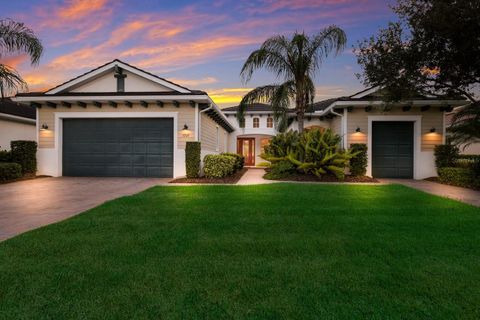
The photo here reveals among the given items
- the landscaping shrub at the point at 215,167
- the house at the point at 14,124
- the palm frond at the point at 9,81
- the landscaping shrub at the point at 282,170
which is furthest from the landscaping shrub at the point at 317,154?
the house at the point at 14,124

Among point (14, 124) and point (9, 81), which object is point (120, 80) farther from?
point (14, 124)

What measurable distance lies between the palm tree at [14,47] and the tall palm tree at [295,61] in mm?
8348

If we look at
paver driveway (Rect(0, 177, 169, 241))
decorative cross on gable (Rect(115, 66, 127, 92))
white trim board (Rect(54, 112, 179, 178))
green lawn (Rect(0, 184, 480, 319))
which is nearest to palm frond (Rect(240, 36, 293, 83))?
white trim board (Rect(54, 112, 179, 178))

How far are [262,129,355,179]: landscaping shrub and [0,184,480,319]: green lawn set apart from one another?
18.8ft

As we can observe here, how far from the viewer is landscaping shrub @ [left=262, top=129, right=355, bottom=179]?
1122 centimetres

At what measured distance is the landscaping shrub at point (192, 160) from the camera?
11.4m

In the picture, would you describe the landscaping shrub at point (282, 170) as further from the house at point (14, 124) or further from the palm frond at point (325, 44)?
the house at point (14, 124)

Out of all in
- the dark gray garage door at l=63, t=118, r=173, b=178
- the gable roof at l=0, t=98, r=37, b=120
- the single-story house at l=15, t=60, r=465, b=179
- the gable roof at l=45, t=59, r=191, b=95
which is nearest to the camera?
the single-story house at l=15, t=60, r=465, b=179

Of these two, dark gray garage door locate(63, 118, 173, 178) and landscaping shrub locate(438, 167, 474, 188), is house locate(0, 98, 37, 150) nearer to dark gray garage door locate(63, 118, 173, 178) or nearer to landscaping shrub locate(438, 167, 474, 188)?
dark gray garage door locate(63, 118, 173, 178)

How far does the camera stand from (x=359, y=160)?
12188mm

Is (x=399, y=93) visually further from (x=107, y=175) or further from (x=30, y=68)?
(x=30, y=68)

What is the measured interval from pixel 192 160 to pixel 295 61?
5.98m

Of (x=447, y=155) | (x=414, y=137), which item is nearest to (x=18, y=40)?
(x=414, y=137)

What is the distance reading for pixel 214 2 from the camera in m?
11.4
